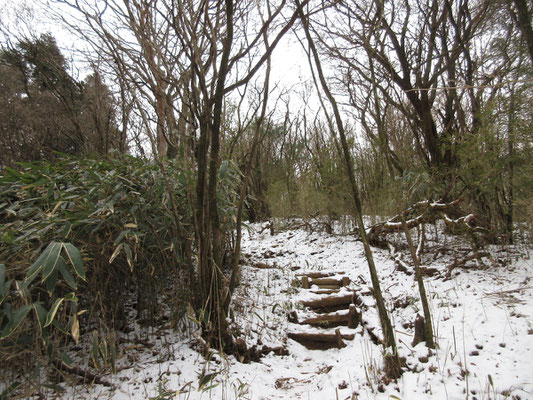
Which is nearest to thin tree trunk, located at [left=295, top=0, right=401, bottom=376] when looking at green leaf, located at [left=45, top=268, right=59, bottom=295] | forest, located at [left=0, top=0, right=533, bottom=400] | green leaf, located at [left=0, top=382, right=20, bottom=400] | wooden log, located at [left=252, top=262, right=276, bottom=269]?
forest, located at [left=0, top=0, right=533, bottom=400]

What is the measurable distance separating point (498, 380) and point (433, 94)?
4.51 metres

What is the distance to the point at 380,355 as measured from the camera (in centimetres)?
188

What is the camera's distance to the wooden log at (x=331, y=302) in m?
2.86

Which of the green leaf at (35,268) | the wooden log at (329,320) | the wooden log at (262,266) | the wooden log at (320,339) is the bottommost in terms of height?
the wooden log at (320,339)

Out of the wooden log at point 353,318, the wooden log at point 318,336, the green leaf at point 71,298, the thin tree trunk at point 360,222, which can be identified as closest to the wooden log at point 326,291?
the wooden log at point 353,318

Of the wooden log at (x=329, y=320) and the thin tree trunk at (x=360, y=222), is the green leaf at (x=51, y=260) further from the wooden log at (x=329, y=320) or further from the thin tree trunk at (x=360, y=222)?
the wooden log at (x=329, y=320)

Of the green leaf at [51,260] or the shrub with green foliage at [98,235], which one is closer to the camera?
the green leaf at [51,260]

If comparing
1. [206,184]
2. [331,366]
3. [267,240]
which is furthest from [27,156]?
[331,366]

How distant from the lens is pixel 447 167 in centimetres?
373

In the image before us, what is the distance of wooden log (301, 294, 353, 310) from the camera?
2.86 meters

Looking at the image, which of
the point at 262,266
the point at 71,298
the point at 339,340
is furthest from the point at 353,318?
the point at 71,298

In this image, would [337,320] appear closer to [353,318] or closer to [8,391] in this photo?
[353,318]

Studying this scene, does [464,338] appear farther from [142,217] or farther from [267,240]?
[267,240]

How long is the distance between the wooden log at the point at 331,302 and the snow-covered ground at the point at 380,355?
14cm
